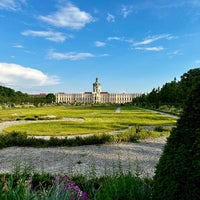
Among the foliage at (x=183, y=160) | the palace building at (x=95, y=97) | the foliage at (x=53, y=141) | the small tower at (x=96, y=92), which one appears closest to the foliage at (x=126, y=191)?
the foliage at (x=183, y=160)

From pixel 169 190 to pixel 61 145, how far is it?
9898 millimetres

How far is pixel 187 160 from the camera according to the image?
2.72 metres

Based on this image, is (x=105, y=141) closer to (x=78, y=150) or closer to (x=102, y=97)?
(x=78, y=150)

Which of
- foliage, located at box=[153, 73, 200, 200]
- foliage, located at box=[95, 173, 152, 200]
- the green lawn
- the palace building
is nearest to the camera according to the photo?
foliage, located at box=[153, 73, 200, 200]

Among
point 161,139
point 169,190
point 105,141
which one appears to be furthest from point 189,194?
point 161,139

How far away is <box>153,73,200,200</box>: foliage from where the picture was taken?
2670 mm

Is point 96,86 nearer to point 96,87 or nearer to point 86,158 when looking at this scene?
point 96,87

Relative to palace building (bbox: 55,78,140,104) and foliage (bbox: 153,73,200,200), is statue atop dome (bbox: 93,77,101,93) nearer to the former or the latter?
palace building (bbox: 55,78,140,104)

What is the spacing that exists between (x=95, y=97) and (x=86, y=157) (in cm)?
16761

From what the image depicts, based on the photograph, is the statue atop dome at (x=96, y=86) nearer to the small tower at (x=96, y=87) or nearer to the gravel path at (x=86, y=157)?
the small tower at (x=96, y=87)

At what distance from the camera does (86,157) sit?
982 centimetres

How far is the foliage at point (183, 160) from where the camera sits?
8.76 ft

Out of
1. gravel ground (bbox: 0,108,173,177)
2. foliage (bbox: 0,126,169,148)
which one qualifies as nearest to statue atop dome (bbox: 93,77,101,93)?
foliage (bbox: 0,126,169,148)

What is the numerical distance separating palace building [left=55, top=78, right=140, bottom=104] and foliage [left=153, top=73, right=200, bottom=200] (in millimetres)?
172961
